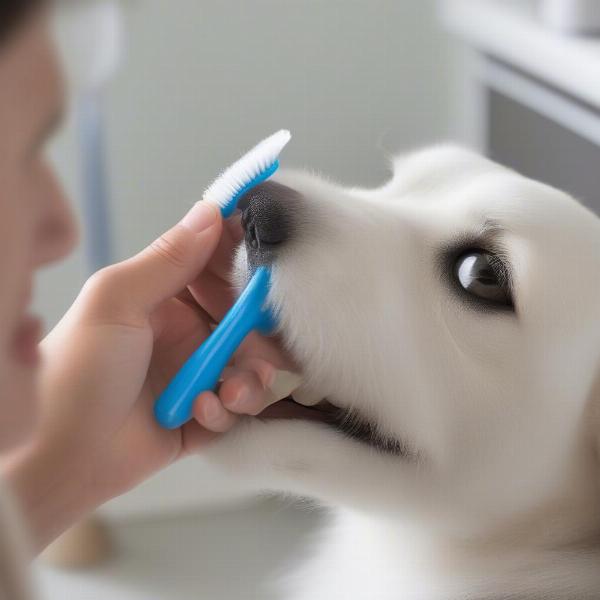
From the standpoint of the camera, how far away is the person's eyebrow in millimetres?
447

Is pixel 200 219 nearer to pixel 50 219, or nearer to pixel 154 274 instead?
pixel 154 274

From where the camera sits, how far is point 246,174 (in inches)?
34.4

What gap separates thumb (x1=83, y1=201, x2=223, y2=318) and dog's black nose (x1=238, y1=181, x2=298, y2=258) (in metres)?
0.05

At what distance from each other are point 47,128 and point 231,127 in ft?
5.24

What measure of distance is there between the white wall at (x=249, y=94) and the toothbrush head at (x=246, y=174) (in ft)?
3.44

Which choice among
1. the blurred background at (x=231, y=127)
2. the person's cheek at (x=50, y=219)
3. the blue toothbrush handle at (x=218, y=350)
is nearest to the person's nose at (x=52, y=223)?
the person's cheek at (x=50, y=219)

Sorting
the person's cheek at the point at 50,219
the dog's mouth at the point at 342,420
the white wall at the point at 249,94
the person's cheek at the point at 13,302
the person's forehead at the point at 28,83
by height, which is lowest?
the person's cheek at the point at 13,302

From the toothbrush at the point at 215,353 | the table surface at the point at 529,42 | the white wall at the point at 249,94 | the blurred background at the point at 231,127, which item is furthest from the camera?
the white wall at the point at 249,94

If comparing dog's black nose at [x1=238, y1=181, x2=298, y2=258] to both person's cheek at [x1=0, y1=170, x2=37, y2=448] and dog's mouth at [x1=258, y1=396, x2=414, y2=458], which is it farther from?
person's cheek at [x1=0, y1=170, x2=37, y2=448]

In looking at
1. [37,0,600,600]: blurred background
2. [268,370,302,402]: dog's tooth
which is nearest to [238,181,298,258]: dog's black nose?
[268,370,302,402]: dog's tooth

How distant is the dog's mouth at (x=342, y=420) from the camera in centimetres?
84

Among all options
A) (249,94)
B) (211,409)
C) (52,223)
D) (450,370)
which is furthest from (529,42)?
(52,223)

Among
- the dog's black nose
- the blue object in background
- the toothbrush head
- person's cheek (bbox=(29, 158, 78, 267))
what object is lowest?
person's cheek (bbox=(29, 158, 78, 267))

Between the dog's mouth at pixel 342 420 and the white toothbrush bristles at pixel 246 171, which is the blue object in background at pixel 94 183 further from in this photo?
the dog's mouth at pixel 342 420
